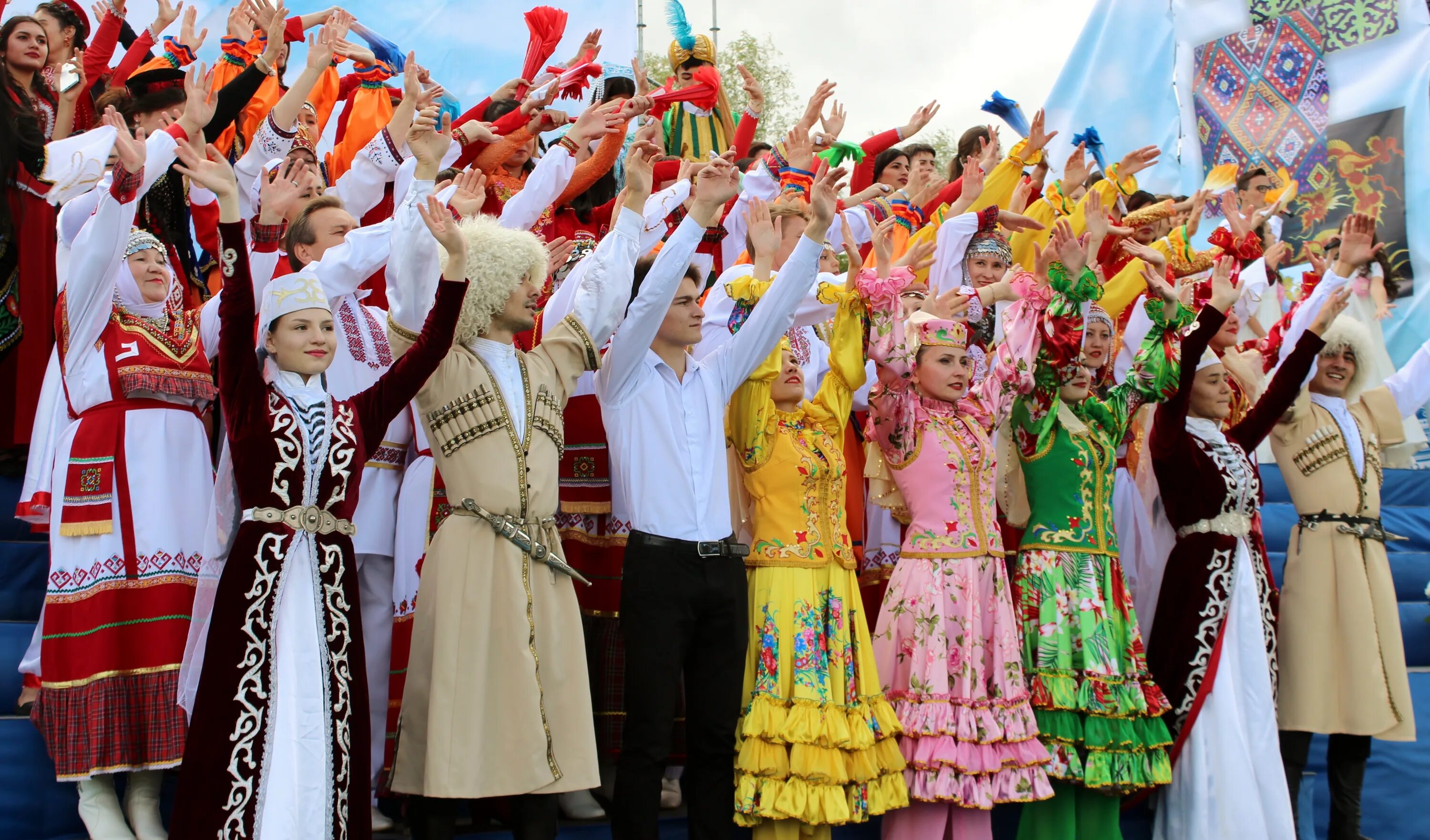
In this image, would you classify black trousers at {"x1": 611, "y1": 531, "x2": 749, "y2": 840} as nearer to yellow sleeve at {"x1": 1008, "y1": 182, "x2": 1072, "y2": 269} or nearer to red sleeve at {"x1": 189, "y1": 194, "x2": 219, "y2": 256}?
red sleeve at {"x1": 189, "y1": 194, "x2": 219, "y2": 256}

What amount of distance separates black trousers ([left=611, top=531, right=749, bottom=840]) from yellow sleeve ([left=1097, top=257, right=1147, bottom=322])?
2.85 metres

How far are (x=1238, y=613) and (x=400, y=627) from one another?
3.32 meters

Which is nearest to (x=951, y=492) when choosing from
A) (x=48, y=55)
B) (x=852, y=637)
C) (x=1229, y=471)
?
(x=852, y=637)

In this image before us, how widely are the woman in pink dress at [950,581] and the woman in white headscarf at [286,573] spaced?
191 cm

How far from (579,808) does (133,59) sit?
4.21 m

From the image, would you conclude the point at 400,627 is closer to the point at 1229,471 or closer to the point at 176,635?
Result: the point at 176,635

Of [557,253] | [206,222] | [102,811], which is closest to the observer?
[102,811]

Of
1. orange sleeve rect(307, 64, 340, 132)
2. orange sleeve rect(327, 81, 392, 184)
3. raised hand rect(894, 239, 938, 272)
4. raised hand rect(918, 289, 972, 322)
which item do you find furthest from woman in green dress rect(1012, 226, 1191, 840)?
orange sleeve rect(307, 64, 340, 132)

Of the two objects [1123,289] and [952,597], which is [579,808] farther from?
[1123,289]

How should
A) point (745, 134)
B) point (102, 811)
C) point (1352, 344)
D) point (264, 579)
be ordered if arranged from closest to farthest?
point (264, 579) < point (102, 811) < point (1352, 344) < point (745, 134)

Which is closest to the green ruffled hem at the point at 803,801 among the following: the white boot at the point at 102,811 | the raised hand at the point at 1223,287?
the white boot at the point at 102,811

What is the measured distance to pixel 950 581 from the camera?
4.83 m

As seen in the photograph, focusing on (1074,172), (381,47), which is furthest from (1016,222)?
(381,47)

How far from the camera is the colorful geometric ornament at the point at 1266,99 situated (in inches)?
362
